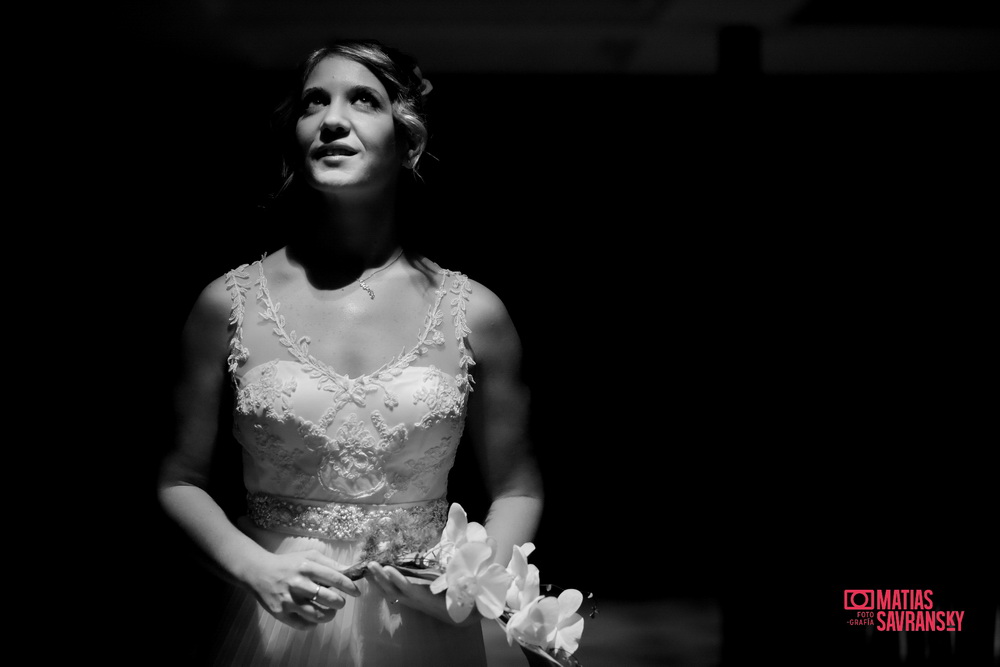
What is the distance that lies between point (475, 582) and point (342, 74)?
35.6 inches

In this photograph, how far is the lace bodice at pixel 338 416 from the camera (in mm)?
1702

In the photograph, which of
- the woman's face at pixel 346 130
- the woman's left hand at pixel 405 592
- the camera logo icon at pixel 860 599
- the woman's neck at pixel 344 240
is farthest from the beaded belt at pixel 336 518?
the camera logo icon at pixel 860 599

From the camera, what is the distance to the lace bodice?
5.58 ft

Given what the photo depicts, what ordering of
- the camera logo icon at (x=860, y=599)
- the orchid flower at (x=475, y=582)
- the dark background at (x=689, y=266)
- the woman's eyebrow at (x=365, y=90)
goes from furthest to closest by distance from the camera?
1. the camera logo icon at (x=860, y=599)
2. the dark background at (x=689, y=266)
3. the woman's eyebrow at (x=365, y=90)
4. the orchid flower at (x=475, y=582)

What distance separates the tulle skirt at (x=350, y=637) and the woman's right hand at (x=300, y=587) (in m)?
0.12

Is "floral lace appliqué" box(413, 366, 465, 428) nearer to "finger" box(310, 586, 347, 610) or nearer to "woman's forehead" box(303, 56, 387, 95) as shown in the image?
"finger" box(310, 586, 347, 610)

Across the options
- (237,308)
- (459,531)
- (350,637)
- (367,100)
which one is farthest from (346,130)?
(350,637)

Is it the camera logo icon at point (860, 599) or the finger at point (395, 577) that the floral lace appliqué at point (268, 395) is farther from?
the camera logo icon at point (860, 599)

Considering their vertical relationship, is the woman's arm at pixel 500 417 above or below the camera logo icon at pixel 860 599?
above

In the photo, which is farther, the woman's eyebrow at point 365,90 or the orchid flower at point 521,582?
the woman's eyebrow at point 365,90

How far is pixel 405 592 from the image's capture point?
153cm

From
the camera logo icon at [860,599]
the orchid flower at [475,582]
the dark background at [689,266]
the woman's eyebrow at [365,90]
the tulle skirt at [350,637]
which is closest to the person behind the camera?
the orchid flower at [475,582]

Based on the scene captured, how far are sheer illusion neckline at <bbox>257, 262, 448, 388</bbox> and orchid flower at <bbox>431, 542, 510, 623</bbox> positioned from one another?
40 centimetres

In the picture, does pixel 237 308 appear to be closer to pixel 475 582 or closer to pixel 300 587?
pixel 300 587
